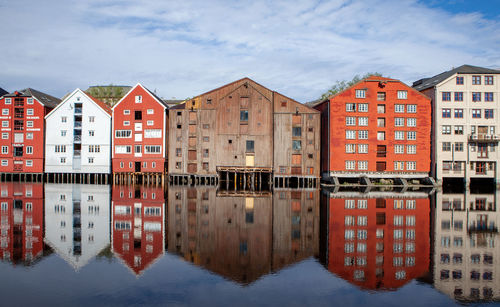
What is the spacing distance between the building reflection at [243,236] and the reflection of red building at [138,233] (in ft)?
2.65

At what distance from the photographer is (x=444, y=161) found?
57.8 metres

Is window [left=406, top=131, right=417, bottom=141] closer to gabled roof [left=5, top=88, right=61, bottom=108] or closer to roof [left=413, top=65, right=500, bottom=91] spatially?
roof [left=413, top=65, right=500, bottom=91]

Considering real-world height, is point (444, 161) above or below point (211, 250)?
above

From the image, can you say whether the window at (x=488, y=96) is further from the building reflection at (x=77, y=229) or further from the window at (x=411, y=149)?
the building reflection at (x=77, y=229)

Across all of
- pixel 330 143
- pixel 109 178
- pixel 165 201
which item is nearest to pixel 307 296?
pixel 165 201

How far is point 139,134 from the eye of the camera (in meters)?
61.9

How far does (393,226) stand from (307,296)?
44.7 feet

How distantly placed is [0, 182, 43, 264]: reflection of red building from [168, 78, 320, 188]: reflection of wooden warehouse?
28828mm

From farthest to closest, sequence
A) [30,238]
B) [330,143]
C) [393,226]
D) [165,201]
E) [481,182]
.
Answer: [481,182] < [330,143] < [165,201] < [393,226] < [30,238]

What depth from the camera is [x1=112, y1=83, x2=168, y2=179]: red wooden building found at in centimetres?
6131

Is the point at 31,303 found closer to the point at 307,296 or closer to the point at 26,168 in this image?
the point at 307,296

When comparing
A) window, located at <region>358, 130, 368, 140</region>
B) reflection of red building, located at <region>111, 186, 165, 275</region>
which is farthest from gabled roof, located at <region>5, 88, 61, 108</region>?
window, located at <region>358, 130, 368, 140</region>

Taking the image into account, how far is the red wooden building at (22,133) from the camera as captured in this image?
63469 millimetres

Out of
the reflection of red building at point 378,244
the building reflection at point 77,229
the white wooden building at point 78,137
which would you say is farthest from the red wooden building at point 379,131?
the white wooden building at point 78,137
